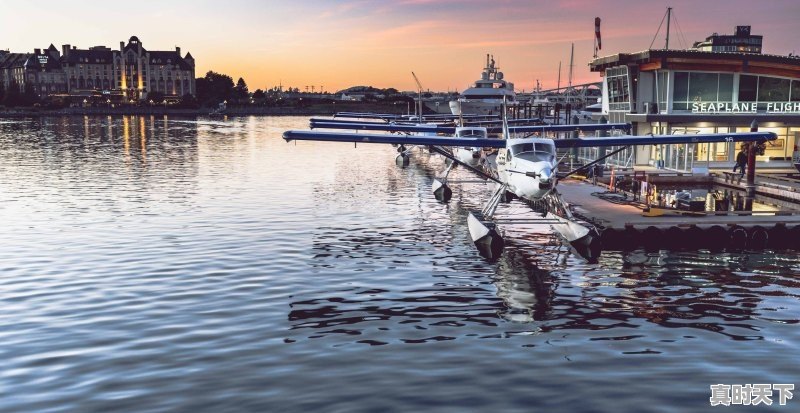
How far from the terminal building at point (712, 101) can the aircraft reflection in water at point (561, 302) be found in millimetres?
21545

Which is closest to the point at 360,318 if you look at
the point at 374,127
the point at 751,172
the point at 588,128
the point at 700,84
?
the point at 751,172

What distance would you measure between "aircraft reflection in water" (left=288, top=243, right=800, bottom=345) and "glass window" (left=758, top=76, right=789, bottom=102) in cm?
2558

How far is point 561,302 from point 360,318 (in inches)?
208

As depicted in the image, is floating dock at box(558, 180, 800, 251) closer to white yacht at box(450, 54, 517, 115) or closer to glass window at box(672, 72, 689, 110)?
glass window at box(672, 72, 689, 110)

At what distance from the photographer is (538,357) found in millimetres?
13273

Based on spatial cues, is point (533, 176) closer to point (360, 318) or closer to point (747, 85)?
point (360, 318)

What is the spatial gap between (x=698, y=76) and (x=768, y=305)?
98.1 ft

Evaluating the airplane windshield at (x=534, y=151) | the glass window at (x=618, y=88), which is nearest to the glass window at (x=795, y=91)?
the glass window at (x=618, y=88)

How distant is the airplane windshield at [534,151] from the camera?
70.6ft

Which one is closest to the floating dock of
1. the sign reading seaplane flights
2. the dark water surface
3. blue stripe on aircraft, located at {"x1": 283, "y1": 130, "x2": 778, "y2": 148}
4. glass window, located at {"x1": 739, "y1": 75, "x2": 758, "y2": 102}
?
the dark water surface

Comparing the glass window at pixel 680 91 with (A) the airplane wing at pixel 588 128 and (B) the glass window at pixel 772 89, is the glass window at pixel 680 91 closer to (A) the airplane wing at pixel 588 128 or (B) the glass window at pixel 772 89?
(B) the glass window at pixel 772 89

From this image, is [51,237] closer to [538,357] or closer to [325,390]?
[325,390]

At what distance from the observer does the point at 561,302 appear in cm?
1716

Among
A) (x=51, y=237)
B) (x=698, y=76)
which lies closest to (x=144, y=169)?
(x=51, y=237)
